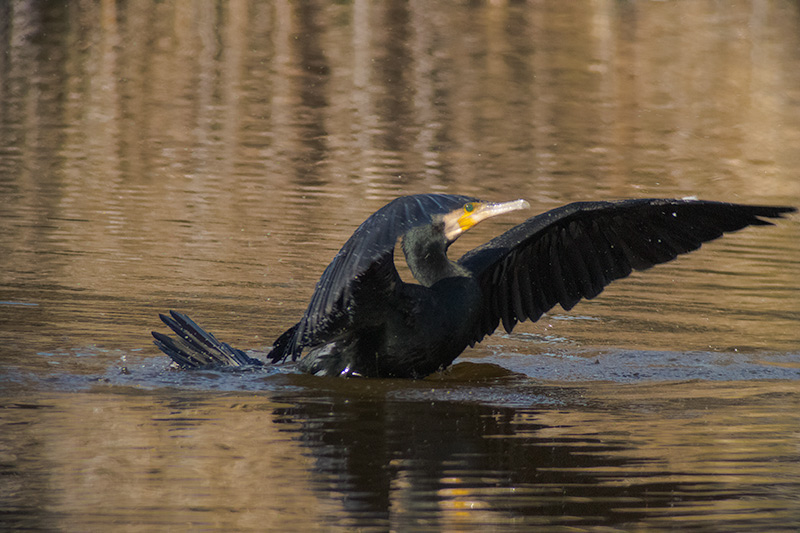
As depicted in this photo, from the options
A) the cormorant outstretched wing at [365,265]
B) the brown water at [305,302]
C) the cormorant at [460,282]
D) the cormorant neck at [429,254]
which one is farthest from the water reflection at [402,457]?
the cormorant neck at [429,254]

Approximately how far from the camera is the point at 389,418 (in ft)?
20.0

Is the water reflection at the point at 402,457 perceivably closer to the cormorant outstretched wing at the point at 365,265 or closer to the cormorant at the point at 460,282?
the cormorant at the point at 460,282

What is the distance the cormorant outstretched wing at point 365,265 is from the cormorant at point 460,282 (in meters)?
0.01

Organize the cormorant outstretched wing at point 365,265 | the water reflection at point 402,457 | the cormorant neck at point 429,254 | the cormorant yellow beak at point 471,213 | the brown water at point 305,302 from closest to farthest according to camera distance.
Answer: the water reflection at point 402,457
the brown water at point 305,302
the cormorant outstretched wing at point 365,265
the cormorant yellow beak at point 471,213
the cormorant neck at point 429,254

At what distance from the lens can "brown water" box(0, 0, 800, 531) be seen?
4.97 m

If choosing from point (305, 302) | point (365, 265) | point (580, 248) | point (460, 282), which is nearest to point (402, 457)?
point (365, 265)

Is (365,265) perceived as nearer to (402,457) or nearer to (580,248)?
(402,457)

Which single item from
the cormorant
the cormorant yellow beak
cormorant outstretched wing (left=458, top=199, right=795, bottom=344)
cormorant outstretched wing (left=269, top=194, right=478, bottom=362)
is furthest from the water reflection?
the cormorant yellow beak

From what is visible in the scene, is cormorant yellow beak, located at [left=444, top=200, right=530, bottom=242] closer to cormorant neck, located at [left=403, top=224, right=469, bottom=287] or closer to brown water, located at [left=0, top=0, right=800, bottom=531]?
cormorant neck, located at [left=403, top=224, right=469, bottom=287]

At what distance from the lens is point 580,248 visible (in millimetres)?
7340

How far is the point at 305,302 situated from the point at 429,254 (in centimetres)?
208

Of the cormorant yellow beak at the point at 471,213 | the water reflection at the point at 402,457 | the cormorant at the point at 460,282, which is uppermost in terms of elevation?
the cormorant yellow beak at the point at 471,213

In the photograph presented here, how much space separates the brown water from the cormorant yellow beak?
3.04ft

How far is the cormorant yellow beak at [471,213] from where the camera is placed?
619 centimetres
